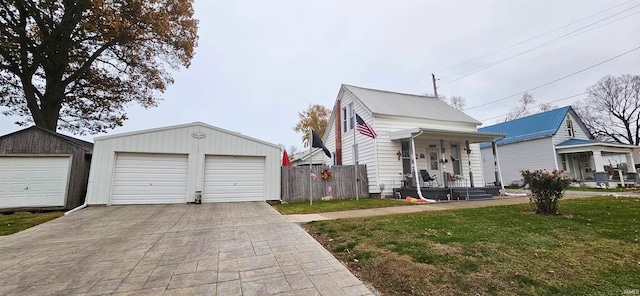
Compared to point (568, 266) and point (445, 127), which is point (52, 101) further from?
point (445, 127)

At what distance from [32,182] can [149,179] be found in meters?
3.86

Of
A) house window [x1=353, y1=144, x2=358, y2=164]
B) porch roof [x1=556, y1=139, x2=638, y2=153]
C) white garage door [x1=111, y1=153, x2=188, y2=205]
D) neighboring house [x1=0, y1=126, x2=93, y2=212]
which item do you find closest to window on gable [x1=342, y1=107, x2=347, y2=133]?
house window [x1=353, y1=144, x2=358, y2=164]

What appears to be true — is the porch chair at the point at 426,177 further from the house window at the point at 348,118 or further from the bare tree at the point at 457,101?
the bare tree at the point at 457,101

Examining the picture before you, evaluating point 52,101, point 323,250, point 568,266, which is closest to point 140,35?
point 52,101

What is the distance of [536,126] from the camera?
18.2 metres

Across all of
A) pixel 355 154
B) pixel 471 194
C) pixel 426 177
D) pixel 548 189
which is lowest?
pixel 471 194

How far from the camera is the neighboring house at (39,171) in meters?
8.84

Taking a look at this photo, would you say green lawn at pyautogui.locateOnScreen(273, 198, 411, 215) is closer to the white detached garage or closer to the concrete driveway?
the white detached garage

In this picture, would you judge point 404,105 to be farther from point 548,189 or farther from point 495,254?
point 495,254

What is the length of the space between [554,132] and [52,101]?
96.0 feet

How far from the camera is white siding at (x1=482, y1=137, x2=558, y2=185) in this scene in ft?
55.6

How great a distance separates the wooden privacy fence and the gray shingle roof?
3402 mm

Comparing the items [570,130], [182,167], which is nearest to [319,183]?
[182,167]

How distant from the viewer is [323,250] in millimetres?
3721
